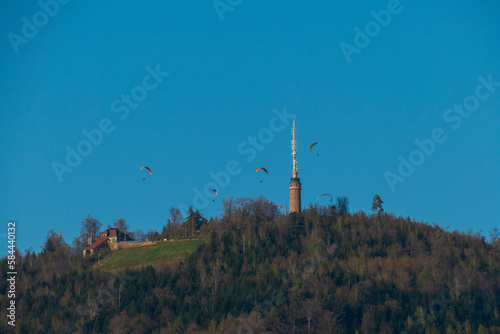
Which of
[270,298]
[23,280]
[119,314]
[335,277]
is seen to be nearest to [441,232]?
[335,277]

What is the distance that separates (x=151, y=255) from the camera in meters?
161

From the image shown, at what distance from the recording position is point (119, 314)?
13462 cm

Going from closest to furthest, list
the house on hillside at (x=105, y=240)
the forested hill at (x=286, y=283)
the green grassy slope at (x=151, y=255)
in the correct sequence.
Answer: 1. the forested hill at (x=286, y=283)
2. the green grassy slope at (x=151, y=255)
3. the house on hillside at (x=105, y=240)

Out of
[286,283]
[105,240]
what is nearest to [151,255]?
[105,240]

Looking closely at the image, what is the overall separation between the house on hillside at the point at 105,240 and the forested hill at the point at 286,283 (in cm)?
521

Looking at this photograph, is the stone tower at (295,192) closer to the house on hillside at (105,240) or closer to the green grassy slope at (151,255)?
the green grassy slope at (151,255)

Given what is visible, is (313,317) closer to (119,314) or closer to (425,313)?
(425,313)

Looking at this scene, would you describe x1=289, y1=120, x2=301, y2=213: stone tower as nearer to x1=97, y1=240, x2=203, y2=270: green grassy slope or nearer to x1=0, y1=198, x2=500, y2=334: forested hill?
x1=0, y1=198, x2=500, y2=334: forested hill

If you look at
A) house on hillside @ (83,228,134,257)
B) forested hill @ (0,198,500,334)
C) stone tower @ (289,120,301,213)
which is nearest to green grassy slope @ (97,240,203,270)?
forested hill @ (0,198,500,334)

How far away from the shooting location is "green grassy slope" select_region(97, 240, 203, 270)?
157m

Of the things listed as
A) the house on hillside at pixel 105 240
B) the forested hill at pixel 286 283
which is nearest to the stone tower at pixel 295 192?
the forested hill at pixel 286 283

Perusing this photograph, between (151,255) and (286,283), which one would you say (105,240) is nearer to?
(151,255)

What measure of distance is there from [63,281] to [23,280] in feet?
29.8

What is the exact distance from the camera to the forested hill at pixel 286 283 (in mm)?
129875
